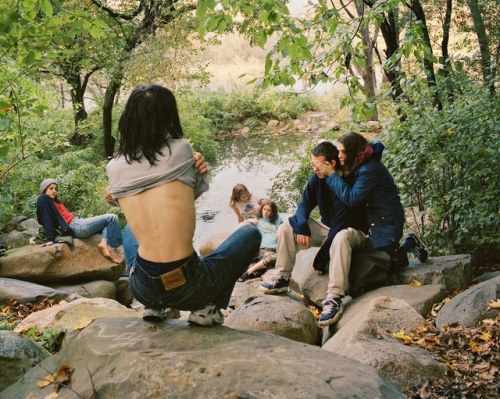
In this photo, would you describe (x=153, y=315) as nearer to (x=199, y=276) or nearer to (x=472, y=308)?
(x=199, y=276)

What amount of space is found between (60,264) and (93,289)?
2.04 feet

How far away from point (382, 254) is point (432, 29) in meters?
10.3

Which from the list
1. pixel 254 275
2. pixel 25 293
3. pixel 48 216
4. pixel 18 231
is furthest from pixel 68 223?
pixel 254 275

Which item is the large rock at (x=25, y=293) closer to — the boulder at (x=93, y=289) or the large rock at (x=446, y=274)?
the boulder at (x=93, y=289)

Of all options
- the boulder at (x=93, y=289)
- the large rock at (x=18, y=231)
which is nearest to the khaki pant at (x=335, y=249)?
the boulder at (x=93, y=289)

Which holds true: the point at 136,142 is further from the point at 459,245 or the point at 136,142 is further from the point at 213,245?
the point at 213,245

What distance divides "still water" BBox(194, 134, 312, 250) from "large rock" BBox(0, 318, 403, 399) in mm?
7485

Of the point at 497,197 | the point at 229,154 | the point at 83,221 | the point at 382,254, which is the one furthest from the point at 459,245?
the point at 229,154

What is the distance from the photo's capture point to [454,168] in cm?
573

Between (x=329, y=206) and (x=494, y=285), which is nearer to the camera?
(x=494, y=285)

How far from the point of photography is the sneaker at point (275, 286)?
15.7ft

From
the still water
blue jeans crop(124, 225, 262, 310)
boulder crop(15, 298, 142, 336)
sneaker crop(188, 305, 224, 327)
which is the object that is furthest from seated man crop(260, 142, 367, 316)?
the still water

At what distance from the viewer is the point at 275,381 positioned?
7.22 feet

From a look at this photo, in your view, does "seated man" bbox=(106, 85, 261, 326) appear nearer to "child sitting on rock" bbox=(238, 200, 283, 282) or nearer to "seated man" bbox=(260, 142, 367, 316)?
"seated man" bbox=(260, 142, 367, 316)
